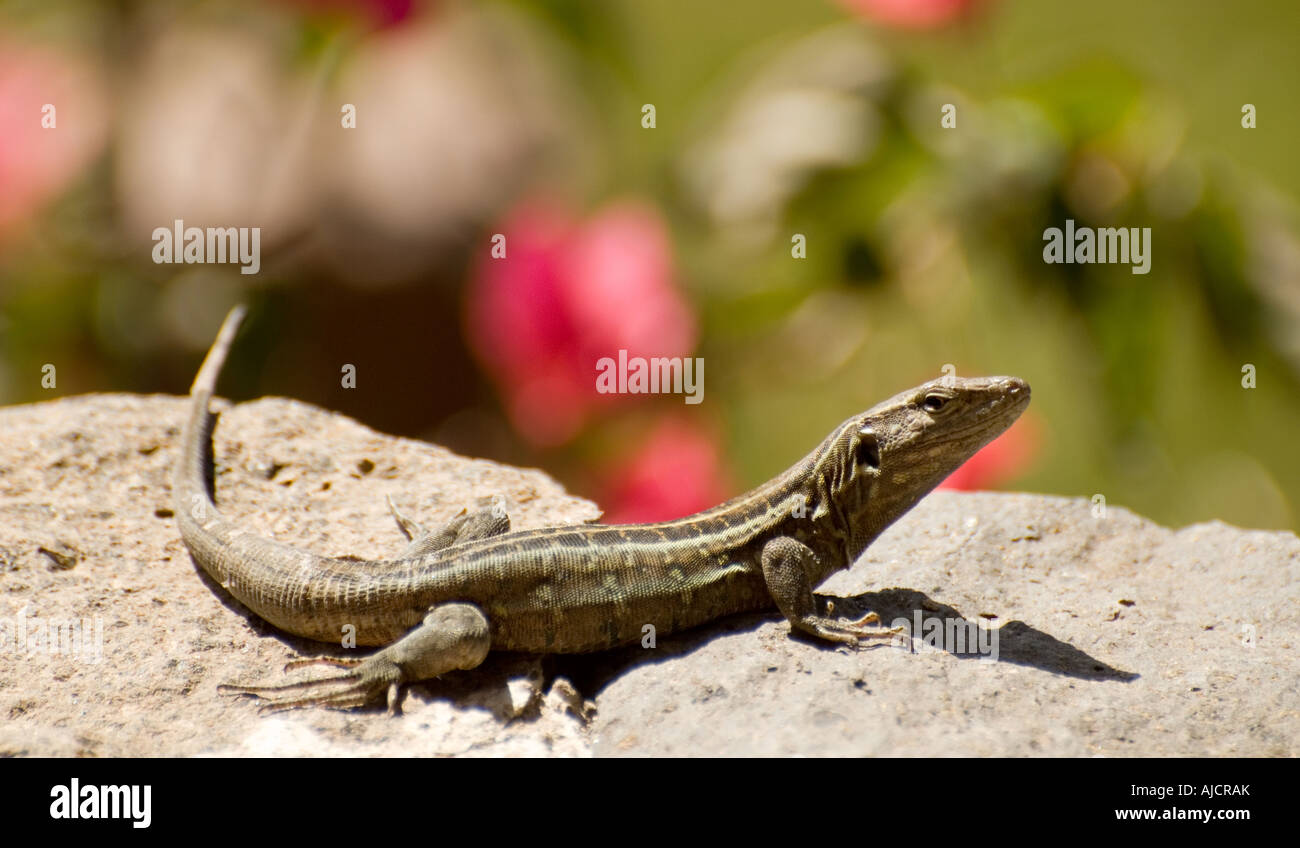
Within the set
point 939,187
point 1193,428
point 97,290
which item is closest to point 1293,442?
point 1193,428

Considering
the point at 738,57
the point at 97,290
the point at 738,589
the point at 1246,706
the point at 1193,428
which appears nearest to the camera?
the point at 1246,706

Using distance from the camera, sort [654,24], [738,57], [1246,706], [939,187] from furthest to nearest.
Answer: [654,24]
[738,57]
[939,187]
[1246,706]

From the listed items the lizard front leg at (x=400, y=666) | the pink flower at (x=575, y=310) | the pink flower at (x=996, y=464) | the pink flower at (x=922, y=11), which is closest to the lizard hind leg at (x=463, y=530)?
the lizard front leg at (x=400, y=666)

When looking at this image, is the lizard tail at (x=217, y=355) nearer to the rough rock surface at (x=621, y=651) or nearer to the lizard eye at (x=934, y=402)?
the rough rock surface at (x=621, y=651)

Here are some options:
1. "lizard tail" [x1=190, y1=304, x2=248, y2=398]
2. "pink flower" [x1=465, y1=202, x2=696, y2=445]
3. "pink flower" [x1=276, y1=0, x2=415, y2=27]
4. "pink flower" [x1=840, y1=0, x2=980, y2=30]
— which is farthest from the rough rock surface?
"pink flower" [x1=840, y1=0, x2=980, y2=30]

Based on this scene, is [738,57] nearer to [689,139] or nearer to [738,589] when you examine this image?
[689,139]

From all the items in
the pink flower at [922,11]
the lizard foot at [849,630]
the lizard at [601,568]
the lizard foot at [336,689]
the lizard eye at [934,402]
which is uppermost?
the pink flower at [922,11]

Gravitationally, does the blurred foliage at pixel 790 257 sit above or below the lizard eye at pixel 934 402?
above

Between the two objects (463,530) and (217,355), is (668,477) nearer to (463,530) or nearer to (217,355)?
(463,530)
